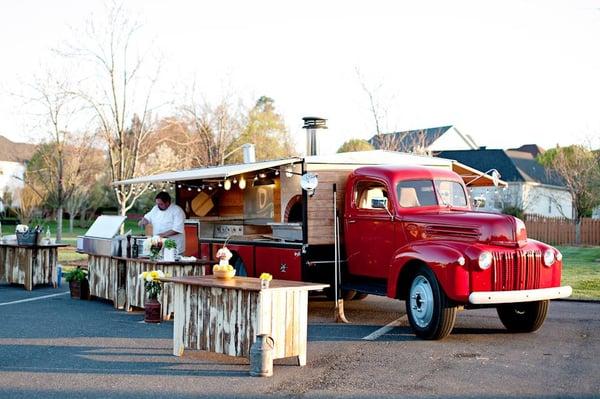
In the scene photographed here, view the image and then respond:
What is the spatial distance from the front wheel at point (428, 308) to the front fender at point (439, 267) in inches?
5.4

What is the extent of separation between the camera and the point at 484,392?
21.4 feet

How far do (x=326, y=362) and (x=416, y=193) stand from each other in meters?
3.41

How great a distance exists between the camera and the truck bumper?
849 cm

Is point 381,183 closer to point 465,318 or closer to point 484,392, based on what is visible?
point 465,318

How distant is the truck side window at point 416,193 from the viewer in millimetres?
10258

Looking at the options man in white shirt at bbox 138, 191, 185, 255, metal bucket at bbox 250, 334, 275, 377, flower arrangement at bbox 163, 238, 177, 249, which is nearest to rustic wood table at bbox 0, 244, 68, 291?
man in white shirt at bbox 138, 191, 185, 255

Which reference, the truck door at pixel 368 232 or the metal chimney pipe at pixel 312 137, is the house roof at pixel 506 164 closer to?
the metal chimney pipe at pixel 312 137

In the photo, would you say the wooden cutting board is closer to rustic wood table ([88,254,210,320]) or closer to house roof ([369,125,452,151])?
rustic wood table ([88,254,210,320])

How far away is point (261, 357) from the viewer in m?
7.06

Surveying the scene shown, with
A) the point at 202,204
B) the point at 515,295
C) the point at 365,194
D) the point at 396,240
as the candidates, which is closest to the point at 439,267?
the point at 515,295

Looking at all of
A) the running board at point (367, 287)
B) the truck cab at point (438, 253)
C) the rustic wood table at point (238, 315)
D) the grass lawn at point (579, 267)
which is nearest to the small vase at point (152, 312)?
the rustic wood table at point (238, 315)

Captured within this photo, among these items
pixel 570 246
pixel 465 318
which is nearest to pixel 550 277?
pixel 465 318

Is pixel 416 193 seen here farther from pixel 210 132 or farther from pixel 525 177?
pixel 525 177

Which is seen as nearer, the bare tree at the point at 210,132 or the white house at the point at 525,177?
the bare tree at the point at 210,132
